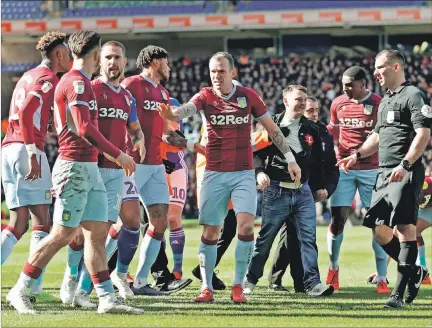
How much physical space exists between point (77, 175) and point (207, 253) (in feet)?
5.81

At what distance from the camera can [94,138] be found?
23.0 feet

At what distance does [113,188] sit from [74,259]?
72 centimetres

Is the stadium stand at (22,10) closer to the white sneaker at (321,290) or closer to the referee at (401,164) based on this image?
the white sneaker at (321,290)

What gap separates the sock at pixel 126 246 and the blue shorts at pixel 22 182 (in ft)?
2.95

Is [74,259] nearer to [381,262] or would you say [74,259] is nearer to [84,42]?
[84,42]

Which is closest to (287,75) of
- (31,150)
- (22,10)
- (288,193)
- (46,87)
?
(22,10)

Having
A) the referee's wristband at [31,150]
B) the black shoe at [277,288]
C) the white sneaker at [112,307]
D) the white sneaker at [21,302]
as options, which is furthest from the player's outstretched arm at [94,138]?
the black shoe at [277,288]

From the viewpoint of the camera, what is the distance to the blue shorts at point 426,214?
10.6 m

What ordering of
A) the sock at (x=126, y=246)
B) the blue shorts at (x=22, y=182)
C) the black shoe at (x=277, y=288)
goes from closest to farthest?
the blue shorts at (x=22, y=182), the sock at (x=126, y=246), the black shoe at (x=277, y=288)

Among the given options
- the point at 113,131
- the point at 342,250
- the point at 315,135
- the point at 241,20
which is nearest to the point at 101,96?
the point at 113,131

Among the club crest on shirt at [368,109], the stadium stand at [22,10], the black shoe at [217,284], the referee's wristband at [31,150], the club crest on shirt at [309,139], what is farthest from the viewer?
the stadium stand at [22,10]

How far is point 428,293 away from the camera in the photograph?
9.30m

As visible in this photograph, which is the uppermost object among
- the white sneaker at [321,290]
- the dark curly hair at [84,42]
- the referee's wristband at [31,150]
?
the dark curly hair at [84,42]

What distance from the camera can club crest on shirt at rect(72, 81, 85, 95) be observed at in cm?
708
